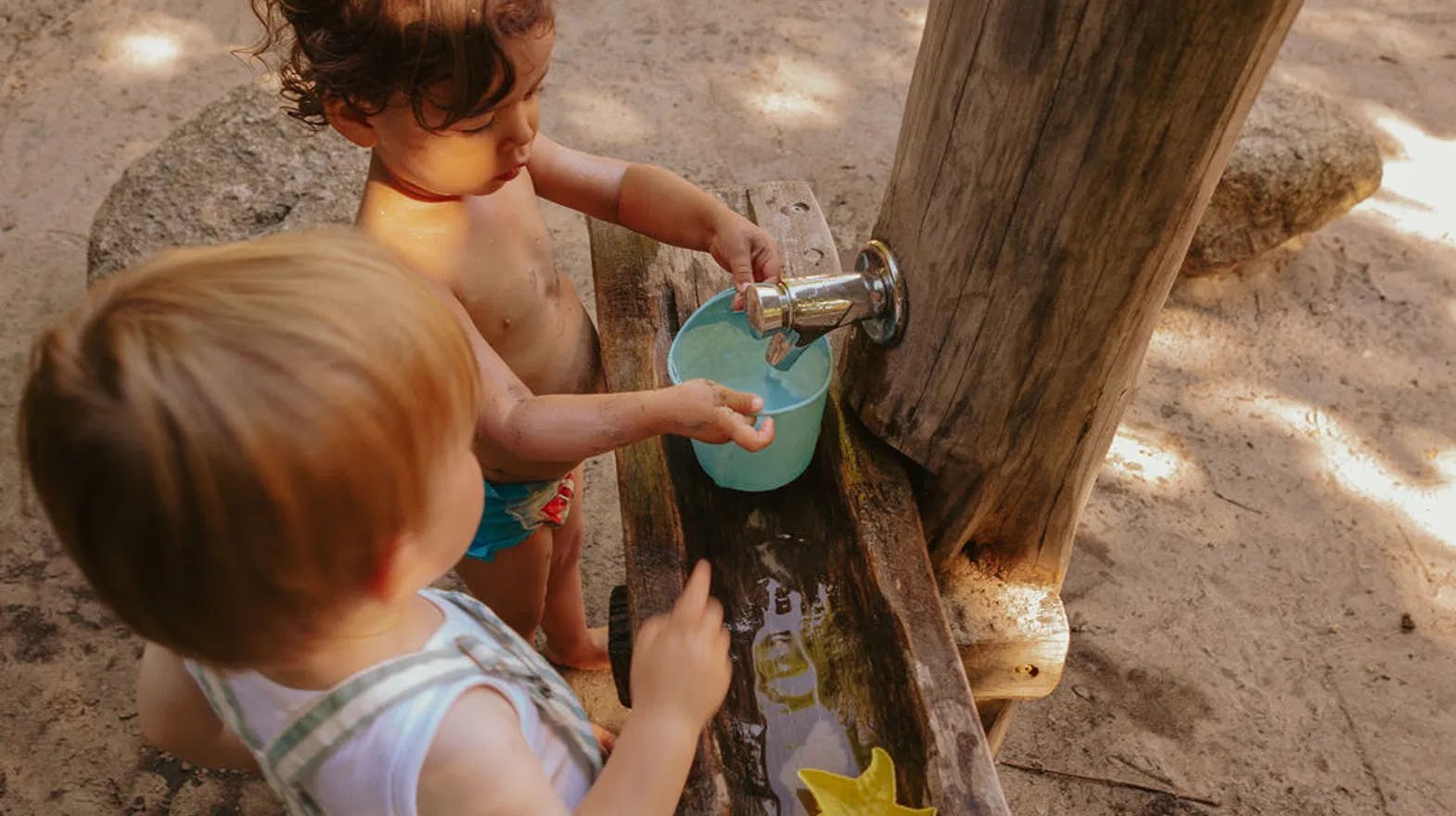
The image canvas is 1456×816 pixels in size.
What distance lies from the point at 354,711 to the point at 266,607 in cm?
18

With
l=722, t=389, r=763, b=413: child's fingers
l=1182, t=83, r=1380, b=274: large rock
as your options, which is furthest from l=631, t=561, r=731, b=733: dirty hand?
l=1182, t=83, r=1380, b=274: large rock

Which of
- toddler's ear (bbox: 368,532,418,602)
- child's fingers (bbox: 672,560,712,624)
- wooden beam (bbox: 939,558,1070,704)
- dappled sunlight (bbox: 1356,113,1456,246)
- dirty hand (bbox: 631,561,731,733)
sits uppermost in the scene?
toddler's ear (bbox: 368,532,418,602)

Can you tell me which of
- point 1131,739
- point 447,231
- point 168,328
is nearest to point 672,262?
point 447,231

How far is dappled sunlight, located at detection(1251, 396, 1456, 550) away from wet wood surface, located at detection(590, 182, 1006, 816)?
5.58ft

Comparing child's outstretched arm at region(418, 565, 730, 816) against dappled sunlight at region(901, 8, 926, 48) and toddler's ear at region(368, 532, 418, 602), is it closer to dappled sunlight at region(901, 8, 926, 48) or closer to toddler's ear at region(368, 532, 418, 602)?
toddler's ear at region(368, 532, 418, 602)

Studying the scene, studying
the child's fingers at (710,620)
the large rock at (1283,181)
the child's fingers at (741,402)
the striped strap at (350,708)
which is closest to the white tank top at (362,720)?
the striped strap at (350,708)

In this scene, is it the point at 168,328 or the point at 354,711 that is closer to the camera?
the point at 168,328

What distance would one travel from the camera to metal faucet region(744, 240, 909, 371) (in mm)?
1368

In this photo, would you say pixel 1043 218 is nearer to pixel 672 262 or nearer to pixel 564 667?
pixel 672 262

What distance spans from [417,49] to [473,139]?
14 centimetres

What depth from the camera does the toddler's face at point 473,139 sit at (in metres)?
1.29

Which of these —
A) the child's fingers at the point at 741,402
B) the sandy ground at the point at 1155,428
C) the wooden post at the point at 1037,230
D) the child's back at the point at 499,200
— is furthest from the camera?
the sandy ground at the point at 1155,428

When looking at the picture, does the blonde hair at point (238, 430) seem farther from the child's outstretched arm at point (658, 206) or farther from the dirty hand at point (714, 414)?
the child's outstretched arm at point (658, 206)

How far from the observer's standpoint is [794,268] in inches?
72.1
